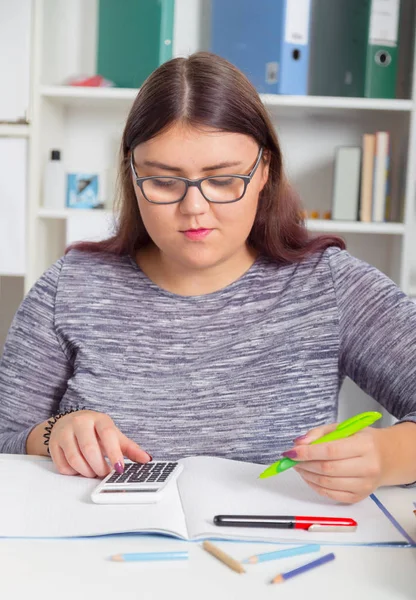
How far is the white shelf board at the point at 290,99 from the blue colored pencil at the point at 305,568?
1682 mm

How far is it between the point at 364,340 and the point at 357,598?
550 mm

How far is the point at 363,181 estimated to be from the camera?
2242 millimetres

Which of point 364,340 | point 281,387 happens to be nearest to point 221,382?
point 281,387

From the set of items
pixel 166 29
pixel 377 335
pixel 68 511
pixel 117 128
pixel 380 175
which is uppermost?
pixel 166 29

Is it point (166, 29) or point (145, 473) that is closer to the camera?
Answer: point (145, 473)

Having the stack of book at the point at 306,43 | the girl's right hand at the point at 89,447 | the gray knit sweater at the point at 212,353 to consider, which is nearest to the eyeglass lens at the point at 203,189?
the gray knit sweater at the point at 212,353

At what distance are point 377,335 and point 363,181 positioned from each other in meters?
1.24

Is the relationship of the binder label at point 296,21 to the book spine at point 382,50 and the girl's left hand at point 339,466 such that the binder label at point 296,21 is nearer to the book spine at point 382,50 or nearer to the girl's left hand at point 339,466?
the book spine at point 382,50

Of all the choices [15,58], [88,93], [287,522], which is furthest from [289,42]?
[287,522]

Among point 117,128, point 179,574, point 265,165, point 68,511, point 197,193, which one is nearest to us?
point 179,574

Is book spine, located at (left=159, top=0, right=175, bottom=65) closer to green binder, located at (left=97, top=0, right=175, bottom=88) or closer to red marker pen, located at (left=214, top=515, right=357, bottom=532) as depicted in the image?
green binder, located at (left=97, top=0, right=175, bottom=88)

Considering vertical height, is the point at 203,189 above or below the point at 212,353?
above

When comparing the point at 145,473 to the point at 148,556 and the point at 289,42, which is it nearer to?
the point at 148,556

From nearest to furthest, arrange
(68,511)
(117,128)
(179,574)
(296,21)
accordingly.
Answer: (179,574)
(68,511)
(296,21)
(117,128)
